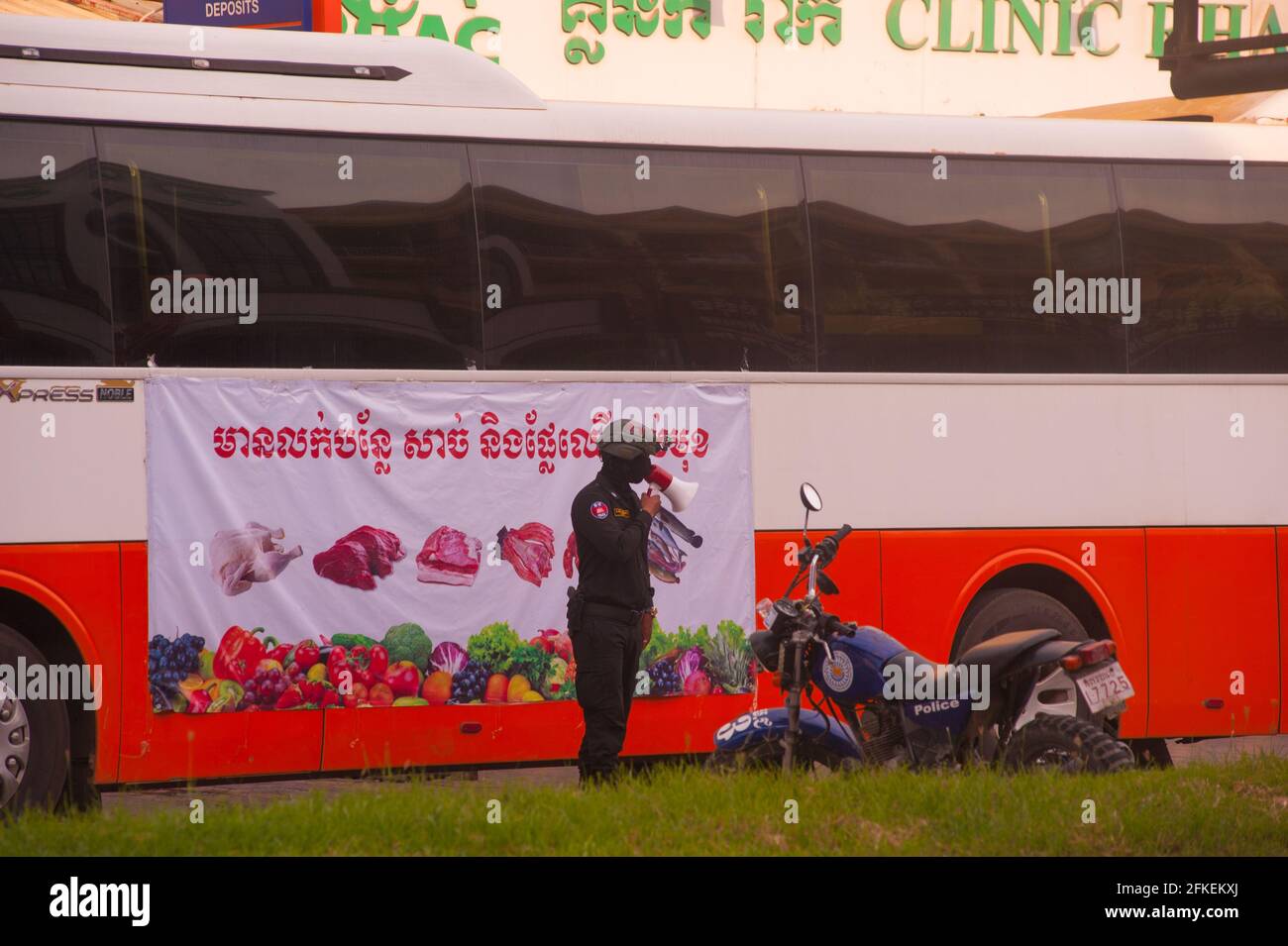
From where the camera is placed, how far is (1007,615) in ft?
32.0

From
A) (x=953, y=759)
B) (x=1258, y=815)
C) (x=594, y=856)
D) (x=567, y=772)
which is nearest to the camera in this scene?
(x=594, y=856)

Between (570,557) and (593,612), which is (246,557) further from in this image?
(593,612)

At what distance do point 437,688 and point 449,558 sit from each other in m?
0.70

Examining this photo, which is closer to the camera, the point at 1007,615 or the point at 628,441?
the point at 628,441

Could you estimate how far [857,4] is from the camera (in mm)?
19109

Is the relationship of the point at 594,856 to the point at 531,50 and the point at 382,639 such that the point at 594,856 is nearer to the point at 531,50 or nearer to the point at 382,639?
the point at 382,639

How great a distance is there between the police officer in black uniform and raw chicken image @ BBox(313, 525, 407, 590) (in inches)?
40.5

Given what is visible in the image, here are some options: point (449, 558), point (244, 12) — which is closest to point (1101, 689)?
point (449, 558)

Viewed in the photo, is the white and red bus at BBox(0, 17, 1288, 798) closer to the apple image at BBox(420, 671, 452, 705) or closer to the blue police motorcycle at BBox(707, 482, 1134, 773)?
the apple image at BBox(420, 671, 452, 705)

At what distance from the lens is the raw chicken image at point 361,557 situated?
29.0 feet

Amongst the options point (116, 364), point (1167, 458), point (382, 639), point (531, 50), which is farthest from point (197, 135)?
point (531, 50)

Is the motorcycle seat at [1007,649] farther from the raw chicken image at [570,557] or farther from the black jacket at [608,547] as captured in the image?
the raw chicken image at [570,557]

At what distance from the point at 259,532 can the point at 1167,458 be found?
5264mm
